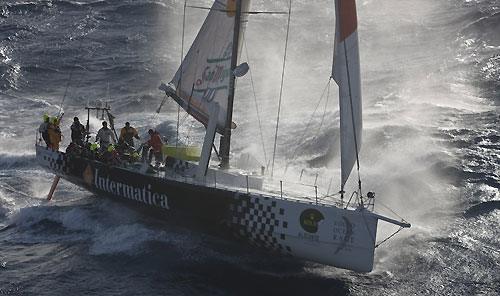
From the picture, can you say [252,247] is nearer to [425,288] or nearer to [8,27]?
[425,288]

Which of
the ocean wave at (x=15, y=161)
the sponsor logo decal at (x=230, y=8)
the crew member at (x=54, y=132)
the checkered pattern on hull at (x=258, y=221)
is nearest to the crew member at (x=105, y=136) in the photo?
the crew member at (x=54, y=132)

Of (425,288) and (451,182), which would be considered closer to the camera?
(425,288)

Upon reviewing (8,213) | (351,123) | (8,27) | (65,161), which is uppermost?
(8,27)

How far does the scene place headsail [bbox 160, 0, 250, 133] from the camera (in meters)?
15.6

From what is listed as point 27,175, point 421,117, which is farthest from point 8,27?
point 421,117

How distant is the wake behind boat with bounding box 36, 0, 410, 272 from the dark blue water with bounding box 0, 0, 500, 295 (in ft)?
2.08

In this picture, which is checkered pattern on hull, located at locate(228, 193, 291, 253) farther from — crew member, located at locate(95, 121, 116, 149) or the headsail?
crew member, located at locate(95, 121, 116, 149)

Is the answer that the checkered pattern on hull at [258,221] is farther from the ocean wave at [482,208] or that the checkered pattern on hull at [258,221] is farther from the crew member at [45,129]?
the crew member at [45,129]

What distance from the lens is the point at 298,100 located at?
87.1ft

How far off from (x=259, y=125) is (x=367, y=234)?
12.0m

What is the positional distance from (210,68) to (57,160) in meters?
5.27

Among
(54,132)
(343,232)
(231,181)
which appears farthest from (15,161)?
(343,232)

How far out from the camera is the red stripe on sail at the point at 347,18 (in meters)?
12.1

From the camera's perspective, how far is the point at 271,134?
2298 cm
